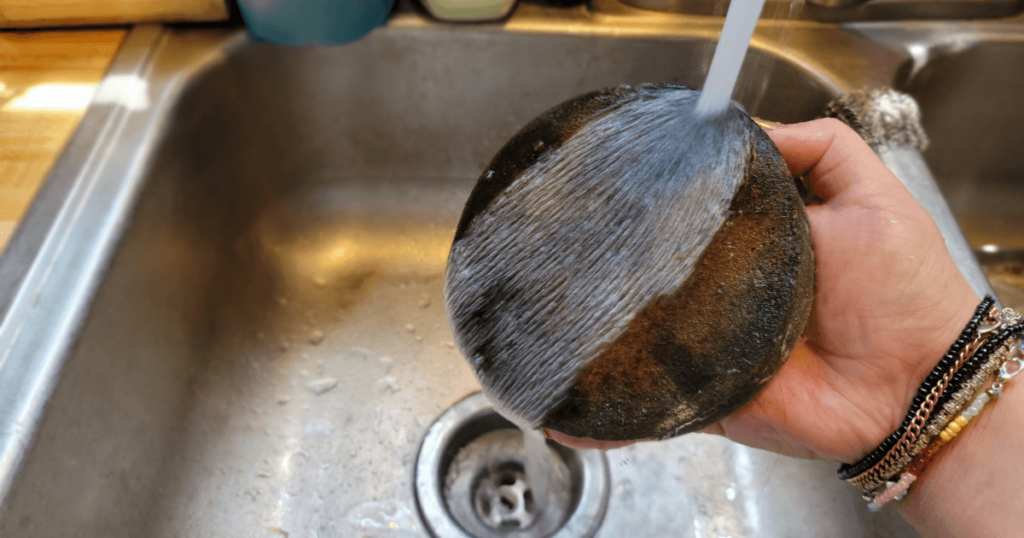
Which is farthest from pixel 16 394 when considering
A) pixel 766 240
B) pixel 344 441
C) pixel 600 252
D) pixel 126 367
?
pixel 766 240

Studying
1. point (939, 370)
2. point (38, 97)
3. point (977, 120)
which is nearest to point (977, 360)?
point (939, 370)

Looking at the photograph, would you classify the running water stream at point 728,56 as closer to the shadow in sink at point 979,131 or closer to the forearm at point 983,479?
the forearm at point 983,479

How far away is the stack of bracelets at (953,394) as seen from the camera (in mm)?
508

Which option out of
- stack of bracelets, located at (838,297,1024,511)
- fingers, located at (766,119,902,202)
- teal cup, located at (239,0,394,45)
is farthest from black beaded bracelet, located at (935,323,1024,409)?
teal cup, located at (239,0,394,45)

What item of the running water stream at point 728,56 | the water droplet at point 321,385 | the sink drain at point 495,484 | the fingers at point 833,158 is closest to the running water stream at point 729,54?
the running water stream at point 728,56

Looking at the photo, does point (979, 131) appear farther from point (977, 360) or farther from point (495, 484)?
point (495, 484)

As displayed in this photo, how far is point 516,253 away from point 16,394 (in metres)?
0.42

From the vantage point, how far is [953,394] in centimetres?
52

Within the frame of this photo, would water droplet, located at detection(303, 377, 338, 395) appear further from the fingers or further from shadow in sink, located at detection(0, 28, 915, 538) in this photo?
the fingers

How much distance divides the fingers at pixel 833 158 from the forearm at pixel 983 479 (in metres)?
0.21

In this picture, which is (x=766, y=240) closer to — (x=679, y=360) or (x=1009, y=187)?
(x=679, y=360)

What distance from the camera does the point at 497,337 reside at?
1.51 feet

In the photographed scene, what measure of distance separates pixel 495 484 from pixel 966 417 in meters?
0.50

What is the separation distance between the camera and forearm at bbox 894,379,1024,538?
502mm
